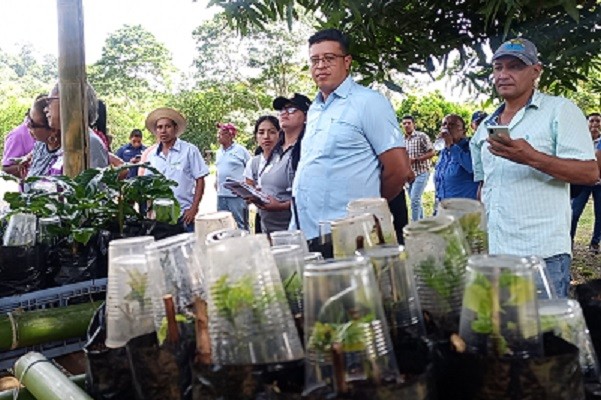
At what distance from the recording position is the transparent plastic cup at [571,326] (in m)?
1.00

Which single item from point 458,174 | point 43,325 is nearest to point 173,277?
point 43,325

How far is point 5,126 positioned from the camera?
26438mm

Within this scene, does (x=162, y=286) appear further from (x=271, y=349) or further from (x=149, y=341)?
(x=271, y=349)

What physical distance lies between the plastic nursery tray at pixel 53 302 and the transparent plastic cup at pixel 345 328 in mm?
1276

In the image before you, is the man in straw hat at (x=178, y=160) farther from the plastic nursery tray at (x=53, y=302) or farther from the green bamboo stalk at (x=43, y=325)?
the green bamboo stalk at (x=43, y=325)

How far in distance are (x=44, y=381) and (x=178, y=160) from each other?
13.8 ft

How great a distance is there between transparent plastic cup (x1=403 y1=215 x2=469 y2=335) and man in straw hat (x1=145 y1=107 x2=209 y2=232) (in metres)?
4.21

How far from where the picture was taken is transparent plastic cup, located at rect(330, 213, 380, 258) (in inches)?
52.4

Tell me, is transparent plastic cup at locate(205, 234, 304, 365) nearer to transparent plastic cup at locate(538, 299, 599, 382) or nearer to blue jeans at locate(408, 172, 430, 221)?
transparent plastic cup at locate(538, 299, 599, 382)

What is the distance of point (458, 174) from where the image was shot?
5.78 m

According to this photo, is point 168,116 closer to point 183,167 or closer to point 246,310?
point 183,167

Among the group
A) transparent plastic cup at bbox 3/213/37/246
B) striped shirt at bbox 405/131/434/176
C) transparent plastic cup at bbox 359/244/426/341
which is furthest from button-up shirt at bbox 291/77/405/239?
striped shirt at bbox 405/131/434/176

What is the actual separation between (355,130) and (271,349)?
203cm

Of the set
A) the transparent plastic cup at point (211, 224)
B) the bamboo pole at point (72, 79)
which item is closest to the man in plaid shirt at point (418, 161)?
the bamboo pole at point (72, 79)
